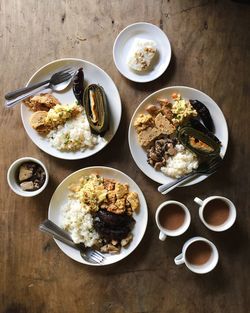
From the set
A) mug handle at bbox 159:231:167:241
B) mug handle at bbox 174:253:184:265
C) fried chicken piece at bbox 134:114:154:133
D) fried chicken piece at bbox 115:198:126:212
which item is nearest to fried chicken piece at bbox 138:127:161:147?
fried chicken piece at bbox 134:114:154:133

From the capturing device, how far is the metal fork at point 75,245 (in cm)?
198

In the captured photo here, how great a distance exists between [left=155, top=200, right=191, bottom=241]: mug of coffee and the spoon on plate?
67 cm

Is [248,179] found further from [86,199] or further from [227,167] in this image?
[86,199]

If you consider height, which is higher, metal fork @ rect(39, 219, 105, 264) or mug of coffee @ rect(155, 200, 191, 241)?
mug of coffee @ rect(155, 200, 191, 241)

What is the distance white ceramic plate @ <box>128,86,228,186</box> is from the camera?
77.6 inches

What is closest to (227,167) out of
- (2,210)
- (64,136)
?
(64,136)

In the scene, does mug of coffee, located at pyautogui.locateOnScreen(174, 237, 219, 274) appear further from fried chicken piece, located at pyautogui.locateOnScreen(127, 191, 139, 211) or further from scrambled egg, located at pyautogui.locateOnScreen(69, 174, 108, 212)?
scrambled egg, located at pyautogui.locateOnScreen(69, 174, 108, 212)

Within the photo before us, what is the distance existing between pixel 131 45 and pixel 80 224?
2.61ft

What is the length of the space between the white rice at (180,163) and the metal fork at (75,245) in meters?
0.46

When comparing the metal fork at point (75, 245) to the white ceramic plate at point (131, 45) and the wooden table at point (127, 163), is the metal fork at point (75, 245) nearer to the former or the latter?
the wooden table at point (127, 163)

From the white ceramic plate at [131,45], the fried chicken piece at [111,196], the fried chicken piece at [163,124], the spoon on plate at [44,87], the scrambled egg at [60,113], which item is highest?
the white ceramic plate at [131,45]

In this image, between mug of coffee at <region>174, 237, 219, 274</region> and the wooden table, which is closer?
mug of coffee at <region>174, 237, 219, 274</region>

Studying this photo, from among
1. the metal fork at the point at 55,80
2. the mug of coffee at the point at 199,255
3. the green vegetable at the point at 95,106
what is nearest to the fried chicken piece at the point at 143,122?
the green vegetable at the point at 95,106

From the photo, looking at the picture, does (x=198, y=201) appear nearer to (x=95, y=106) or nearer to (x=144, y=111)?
(x=144, y=111)
